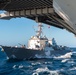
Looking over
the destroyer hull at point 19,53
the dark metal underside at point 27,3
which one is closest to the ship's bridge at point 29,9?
the dark metal underside at point 27,3

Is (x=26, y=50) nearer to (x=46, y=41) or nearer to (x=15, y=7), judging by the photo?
(x=46, y=41)

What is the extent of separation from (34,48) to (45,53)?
558 centimetres

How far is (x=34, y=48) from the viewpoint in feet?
348

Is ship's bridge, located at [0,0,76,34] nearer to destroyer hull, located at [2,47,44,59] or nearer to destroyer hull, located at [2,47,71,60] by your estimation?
destroyer hull, located at [2,47,44,59]

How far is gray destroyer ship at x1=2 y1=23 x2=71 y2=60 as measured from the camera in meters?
95.2

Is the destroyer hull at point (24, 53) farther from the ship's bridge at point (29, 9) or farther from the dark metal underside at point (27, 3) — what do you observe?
the dark metal underside at point (27, 3)

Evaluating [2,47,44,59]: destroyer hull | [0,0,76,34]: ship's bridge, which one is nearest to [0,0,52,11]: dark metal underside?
[0,0,76,34]: ship's bridge

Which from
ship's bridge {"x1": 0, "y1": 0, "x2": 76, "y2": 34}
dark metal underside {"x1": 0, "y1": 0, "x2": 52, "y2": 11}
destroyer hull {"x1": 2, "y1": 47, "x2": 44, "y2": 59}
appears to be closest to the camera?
dark metal underside {"x1": 0, "y1": 0, "x2": 52, "y2": 11}

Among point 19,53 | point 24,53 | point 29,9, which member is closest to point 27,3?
point 29,9

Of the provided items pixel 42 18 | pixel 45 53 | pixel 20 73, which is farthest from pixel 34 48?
pixel 42 18

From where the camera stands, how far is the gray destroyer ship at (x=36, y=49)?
3750 inches

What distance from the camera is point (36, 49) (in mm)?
104250

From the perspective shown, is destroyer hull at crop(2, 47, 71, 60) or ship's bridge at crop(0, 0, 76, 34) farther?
destroyer hull at crop(2, 47, 71, 60)

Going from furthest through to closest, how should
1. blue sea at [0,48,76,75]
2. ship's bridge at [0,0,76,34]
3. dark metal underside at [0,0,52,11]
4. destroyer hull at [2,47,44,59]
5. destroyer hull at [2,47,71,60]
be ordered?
destroyer hull at [2,47,71,60], destroyer hull at [2,47,44,59], blue sea at [0,48,76,75], ship's bridge at [0,0,76,34], dark metal underside at [0,0,52,11]
